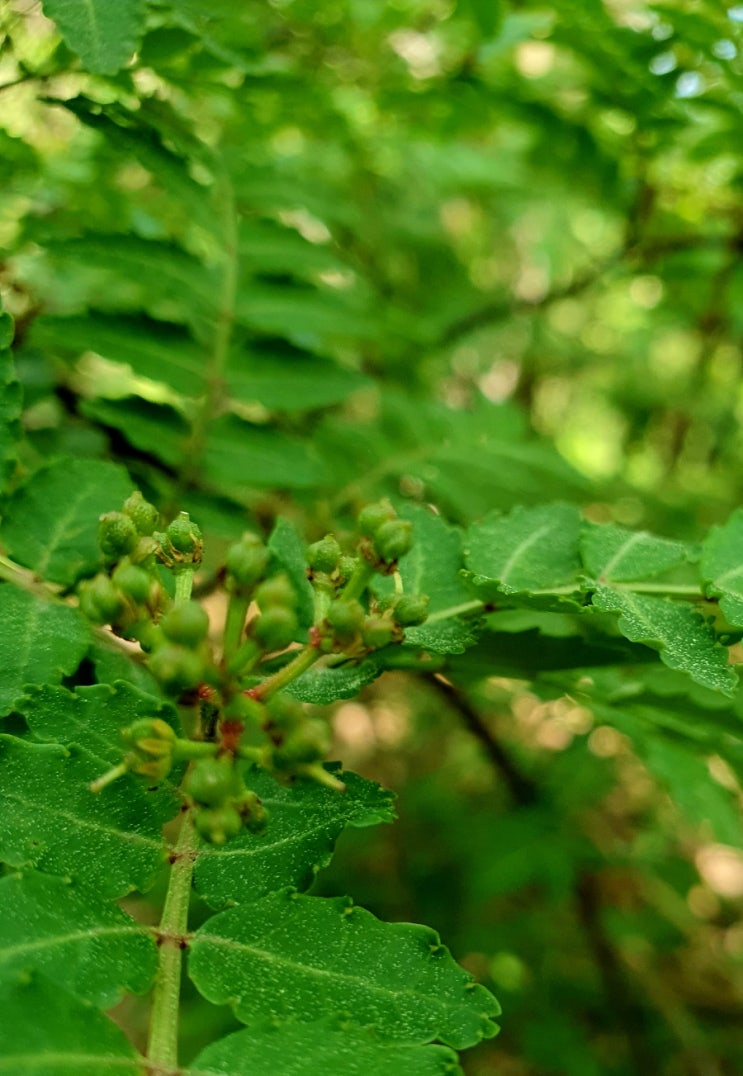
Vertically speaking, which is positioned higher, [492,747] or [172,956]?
[172,956]

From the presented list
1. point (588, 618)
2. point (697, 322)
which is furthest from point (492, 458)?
point (697, 322)

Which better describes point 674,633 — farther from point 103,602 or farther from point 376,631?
point 103,602

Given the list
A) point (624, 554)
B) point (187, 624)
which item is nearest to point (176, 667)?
point (187, 624)

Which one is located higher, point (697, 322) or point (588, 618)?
point (697, 322)

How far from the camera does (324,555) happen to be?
0.89 meters

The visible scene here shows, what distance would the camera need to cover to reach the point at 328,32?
1864 mm

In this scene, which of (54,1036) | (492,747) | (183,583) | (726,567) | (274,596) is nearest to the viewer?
(54,1036)

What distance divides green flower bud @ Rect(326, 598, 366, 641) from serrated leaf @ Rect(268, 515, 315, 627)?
17 cm

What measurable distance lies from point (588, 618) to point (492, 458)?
73 centimetres

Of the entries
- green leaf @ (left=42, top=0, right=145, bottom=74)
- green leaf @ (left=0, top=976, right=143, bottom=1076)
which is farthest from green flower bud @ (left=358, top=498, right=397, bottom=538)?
green leaf @ (left=42, top=0, right=145, bottom=74)

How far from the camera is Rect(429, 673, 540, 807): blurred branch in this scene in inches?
71.5

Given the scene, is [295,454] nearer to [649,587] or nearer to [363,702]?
[649,587]

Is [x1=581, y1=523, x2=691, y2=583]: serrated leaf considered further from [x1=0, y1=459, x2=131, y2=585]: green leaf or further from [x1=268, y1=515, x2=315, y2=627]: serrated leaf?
[x1=0, y1=459, x2=131, y2=585]: green leaf

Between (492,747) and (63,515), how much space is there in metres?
1.15
